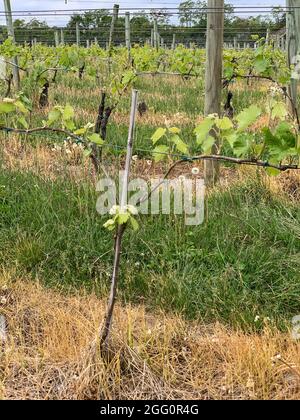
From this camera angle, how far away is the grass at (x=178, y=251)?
2500mm

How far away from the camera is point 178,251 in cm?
288

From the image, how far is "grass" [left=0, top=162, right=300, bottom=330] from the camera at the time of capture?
2500 mm

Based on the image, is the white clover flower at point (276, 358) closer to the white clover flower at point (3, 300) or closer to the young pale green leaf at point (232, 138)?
the young pale green leaf at point (232, 138)

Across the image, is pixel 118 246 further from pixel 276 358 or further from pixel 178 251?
pixel 178 251

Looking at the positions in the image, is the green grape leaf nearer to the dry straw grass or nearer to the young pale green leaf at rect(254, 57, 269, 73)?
the dry straw grass

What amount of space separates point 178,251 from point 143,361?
93 centimetres

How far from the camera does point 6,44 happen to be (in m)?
7.72

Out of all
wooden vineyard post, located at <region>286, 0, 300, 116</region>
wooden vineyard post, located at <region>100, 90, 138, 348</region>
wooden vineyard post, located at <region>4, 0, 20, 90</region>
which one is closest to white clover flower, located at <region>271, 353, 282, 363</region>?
wooden vineyard post, located at <region>100, 90, 138, 348</region>

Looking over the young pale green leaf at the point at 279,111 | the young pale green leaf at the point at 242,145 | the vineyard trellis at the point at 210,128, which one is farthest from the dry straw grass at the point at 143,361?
the young pale green leaf at the point at 279,111

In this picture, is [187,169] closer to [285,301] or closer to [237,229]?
[237,229]

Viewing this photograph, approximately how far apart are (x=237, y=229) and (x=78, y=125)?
301cm

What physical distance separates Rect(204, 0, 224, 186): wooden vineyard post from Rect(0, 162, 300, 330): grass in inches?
10.1

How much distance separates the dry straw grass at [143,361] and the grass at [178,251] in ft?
0.70

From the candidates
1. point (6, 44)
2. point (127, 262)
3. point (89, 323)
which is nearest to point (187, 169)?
point (127, 262)
